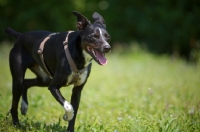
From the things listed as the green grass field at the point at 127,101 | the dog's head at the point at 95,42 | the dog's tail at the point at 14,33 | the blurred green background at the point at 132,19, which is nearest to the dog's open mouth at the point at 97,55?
the dog's head at the point at 95,42

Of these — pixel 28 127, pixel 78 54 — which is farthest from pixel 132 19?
pixel 28 127

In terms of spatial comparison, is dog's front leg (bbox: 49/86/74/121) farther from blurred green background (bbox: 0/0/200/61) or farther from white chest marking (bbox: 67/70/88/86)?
blurred green background (bbox: 0/0/200/61)

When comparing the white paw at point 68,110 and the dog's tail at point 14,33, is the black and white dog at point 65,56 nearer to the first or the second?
the white paw at point 68,110

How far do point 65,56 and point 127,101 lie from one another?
2834 mm

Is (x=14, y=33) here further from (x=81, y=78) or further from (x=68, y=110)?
(x=68, y=110)

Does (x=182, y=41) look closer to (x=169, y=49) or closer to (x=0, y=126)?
(x=169, y=49)

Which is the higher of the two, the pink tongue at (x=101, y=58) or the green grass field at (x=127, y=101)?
the pink tongue at (x=101, y=58)

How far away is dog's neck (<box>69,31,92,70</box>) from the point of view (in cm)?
475

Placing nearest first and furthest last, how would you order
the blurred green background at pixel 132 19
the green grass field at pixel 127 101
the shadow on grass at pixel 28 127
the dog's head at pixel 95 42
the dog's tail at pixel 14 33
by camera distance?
the dog's head at pixel 95 42, the shadow on grass at pixel 28 127, the green grass field at pixel 127 101, the dog's tail at pixel 14 33, the blurred green background at pixel 132 19

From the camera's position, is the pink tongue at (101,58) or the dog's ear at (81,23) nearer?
the pink tongue at (101,58)

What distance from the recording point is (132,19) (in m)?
17.3

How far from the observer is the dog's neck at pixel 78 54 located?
4746 mm

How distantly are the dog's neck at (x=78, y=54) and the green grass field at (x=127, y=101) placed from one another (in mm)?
905

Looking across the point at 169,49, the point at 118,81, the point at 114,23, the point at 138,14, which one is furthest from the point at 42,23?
the point at 118,81
